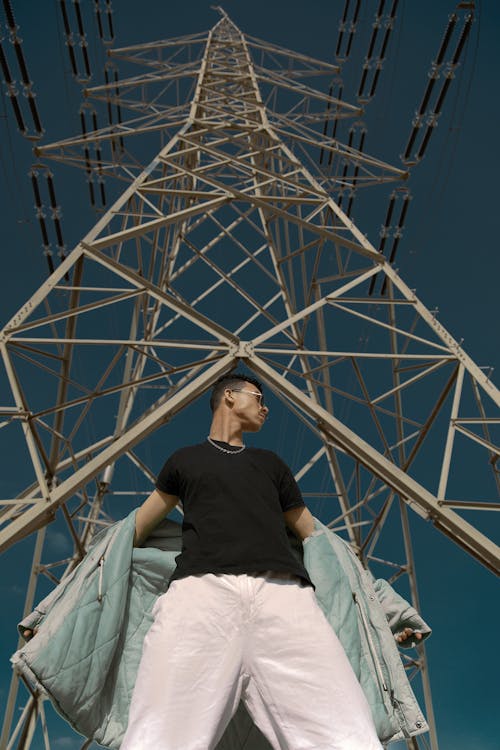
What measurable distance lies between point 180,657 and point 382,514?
5.76m

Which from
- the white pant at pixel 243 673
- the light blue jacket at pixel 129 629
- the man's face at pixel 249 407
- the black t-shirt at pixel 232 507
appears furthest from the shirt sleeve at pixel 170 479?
the white pant at pixel 243 673

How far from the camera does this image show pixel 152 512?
160 inches

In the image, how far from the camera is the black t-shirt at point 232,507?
3406 millimetres

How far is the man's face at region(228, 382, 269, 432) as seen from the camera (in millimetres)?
4363

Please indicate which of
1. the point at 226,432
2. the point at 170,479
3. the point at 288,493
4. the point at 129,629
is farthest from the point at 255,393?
the point at 129,629

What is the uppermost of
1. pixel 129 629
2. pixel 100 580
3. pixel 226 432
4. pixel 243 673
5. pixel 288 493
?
pixel 243 673

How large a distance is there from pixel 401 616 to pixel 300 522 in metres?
0.92

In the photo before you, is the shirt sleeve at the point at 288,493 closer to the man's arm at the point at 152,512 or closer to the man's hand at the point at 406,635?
the man's arm at the point at 152,512

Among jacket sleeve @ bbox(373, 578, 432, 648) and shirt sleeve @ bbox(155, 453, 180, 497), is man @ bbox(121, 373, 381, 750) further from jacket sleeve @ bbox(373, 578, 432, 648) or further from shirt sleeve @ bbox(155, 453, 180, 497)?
jacket sleeve @ bbox(373, 578, 432, 648)

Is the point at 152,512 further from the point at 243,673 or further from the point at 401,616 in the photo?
the point at 401,616

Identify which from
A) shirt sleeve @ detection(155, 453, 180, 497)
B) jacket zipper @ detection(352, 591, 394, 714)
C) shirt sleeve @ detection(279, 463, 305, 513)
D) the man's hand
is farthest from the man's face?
the man's hand

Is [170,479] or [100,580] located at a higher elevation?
→ [170,479]

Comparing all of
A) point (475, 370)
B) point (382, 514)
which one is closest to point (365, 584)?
point (475, 370)

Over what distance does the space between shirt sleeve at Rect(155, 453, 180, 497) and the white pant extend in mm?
735
